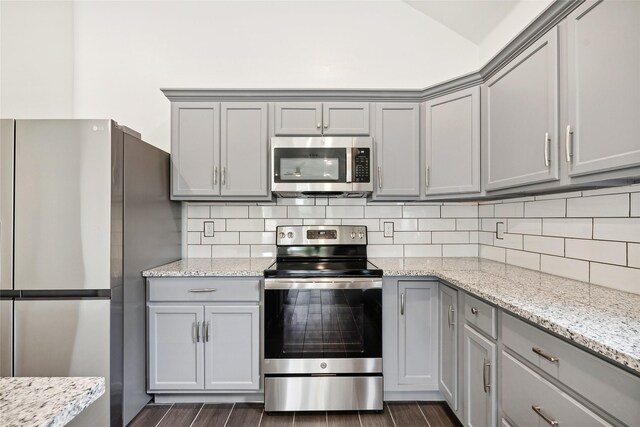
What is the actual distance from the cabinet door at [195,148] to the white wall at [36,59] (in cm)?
109

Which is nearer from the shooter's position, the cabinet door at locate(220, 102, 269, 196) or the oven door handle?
the oven door handle

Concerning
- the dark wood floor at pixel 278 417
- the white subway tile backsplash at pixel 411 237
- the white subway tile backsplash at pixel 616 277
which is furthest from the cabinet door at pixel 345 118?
the dark wood floor at pixel 278 417

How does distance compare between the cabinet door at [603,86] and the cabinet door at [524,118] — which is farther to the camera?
the cabinet door at [524,118]

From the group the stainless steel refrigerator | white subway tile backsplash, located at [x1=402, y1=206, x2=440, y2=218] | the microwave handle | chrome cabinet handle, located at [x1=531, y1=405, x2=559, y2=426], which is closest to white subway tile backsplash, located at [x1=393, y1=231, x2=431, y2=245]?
white subway tile backsplash, located at [x1=402, y1=206, x2=440, y2=218]

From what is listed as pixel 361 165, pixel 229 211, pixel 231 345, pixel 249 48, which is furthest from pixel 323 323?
pixel 249 48

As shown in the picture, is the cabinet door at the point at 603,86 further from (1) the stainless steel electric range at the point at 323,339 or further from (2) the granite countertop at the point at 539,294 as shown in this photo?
(1) the stainless steel electric range at the point at 323,339

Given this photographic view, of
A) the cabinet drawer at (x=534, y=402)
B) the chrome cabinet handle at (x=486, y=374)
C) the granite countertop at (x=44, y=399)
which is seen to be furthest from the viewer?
the chrome cabinet handle at (x=486, y=374)

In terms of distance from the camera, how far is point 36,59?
7.93 feet

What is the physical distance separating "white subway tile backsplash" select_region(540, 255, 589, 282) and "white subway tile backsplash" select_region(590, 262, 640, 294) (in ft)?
0.16

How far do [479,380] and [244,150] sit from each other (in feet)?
6.52

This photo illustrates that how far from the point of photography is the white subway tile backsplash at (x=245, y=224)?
8.63 feet

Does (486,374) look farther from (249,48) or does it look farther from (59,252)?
(249,48)

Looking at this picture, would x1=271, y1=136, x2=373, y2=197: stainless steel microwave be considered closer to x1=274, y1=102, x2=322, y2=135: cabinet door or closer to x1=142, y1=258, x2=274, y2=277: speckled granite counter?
x1=274, y1=102, x2=322, y2=135: cabinet door

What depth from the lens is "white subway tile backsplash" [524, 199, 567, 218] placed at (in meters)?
1.79
